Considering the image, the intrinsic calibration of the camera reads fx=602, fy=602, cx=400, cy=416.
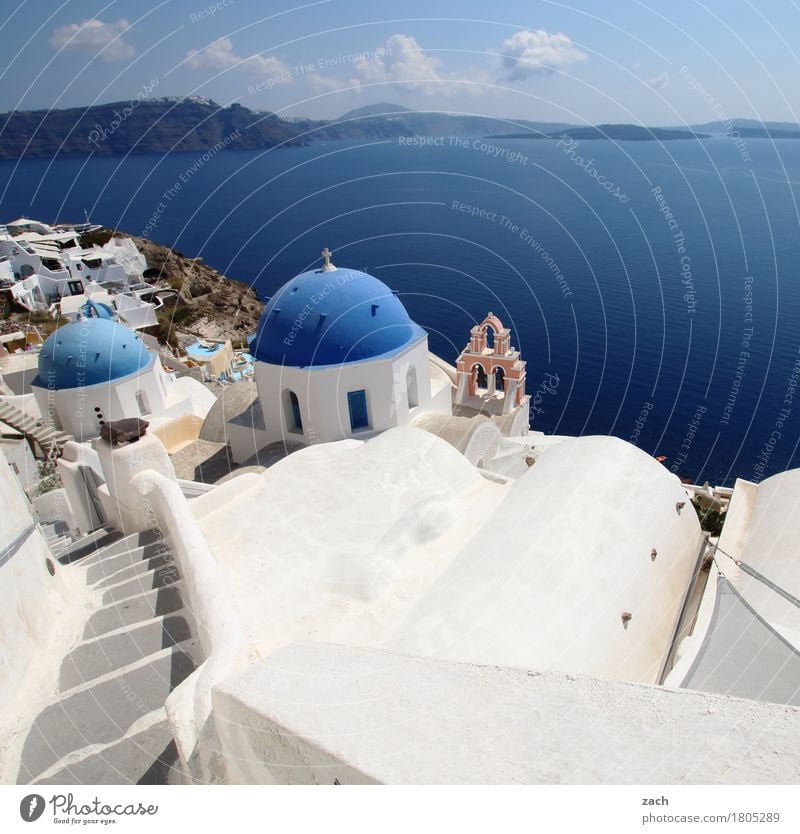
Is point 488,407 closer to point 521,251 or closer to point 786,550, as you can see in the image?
point 786,550

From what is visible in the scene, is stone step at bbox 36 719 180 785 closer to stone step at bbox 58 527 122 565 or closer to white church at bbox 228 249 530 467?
stone step at bbox 58 527 122 565

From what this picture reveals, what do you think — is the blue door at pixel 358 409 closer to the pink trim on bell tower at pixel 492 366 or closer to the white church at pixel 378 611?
the white church at pixel 378 611

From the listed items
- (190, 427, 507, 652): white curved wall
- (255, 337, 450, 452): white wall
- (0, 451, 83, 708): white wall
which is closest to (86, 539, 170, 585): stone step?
(0, 451, 83, 708): white wall

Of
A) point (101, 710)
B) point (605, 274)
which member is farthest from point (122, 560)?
point (605, 274)

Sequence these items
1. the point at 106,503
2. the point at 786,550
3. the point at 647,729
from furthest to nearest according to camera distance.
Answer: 1. the point at 786,550
2. the point at 106,503
3. the point at 647,729

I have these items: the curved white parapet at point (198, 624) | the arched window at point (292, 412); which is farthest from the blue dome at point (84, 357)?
the curved white parapet at point (198, 624)

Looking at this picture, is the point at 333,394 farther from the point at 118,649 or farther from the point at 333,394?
the point at 118,649

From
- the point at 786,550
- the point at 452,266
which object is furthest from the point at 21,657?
the point at 452,266
